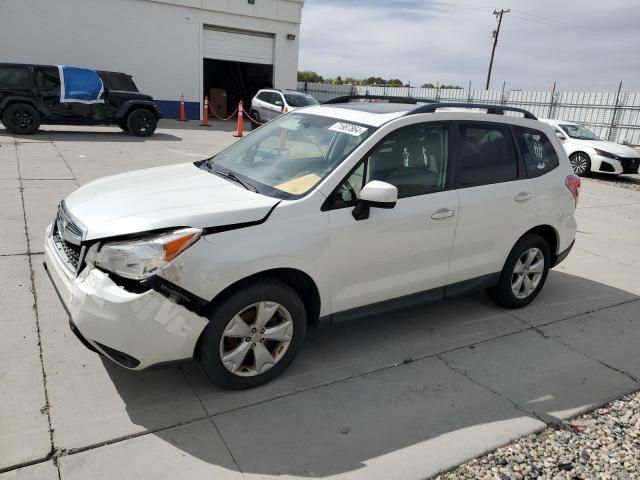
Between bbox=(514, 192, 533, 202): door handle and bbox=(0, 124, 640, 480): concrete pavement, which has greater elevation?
bbox=(514, 192, 533, 202): door handle

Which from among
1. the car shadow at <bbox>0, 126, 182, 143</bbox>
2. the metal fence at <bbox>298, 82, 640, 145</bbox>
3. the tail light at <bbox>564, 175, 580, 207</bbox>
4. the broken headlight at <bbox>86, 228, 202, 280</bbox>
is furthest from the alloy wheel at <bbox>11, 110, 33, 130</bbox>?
the metal fence at <bbox>298, 82, 640, 145</bbox>

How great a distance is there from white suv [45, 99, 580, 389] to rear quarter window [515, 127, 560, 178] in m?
0.01

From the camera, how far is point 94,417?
2863 mm

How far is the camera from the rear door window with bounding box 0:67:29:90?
40.5 ft

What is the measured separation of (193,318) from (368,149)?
159 cm

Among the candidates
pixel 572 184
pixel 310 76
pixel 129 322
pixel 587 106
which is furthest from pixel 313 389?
pixel 310 76

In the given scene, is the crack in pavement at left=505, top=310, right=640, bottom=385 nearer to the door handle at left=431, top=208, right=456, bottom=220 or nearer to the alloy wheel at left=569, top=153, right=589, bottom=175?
the door handle at left=431, top=208, right=456, bottom=220

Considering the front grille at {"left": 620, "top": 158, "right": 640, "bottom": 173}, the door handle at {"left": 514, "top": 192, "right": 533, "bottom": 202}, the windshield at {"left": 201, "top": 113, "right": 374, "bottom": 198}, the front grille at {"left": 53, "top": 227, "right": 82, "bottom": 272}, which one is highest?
the windshield at {"left": 201, "top": 113, "right": 374, "bottom": 198}

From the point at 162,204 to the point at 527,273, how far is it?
130 inches

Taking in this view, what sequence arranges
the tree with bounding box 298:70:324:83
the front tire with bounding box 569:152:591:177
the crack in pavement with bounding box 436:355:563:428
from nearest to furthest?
the crack in pavement with bounding box 436:355:563:428 < the front tire with bounding box 569:152:591:177 < the tree with bounding box 298:70:324:83

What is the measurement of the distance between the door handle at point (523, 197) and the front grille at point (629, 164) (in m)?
11.0

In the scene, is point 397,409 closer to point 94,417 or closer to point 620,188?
point 94,417

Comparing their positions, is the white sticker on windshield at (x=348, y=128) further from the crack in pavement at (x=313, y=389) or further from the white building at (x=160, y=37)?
the white building at (x=160, y=37)

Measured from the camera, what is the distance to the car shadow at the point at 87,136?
12.8m
